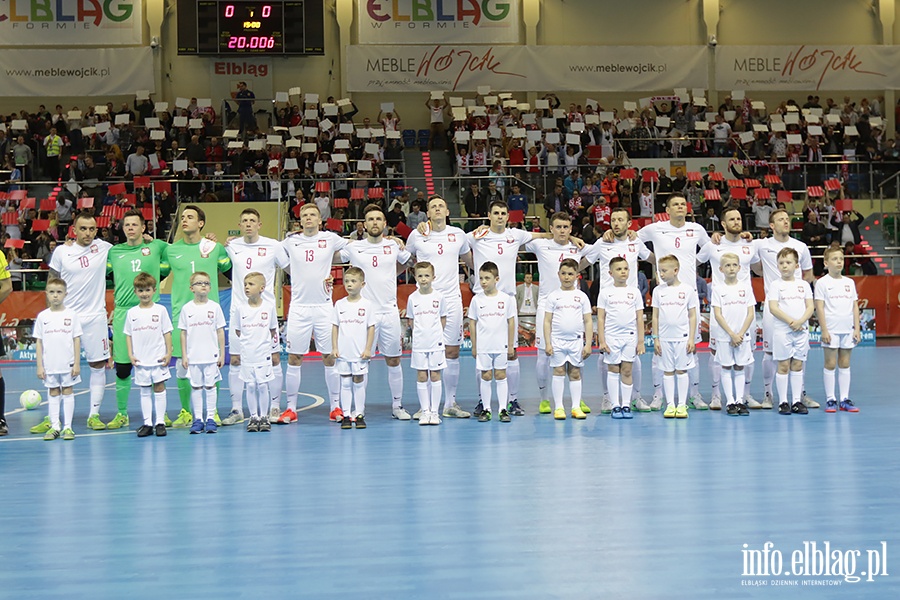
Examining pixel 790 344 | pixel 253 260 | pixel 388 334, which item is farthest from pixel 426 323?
pixel 790 344

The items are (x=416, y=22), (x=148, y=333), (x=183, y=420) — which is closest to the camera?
(x=148, y=333)

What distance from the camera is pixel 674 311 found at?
37.3ft

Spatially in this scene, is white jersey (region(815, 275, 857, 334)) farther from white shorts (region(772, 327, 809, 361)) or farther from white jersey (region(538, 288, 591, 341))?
white jersey (region(538, 288, 591, 341))

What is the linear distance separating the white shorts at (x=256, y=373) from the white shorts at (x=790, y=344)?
18.5 feet

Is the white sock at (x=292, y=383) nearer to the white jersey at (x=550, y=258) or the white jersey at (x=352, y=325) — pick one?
the white jersey at (x=352, y=325)

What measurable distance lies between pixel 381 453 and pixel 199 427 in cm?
238

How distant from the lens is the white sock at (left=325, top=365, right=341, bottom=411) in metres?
11.4

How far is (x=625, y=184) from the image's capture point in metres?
24.9

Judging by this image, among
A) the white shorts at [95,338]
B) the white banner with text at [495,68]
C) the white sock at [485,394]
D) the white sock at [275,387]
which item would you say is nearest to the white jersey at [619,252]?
the white sock at [485,394]

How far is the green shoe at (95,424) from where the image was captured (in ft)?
36.0

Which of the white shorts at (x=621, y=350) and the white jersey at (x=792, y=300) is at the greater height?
the white jersey at (x=792, y=300)

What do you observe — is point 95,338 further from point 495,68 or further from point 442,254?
point 495,68

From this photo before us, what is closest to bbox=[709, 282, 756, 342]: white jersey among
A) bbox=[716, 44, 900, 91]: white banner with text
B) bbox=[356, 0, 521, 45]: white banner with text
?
bbox=[356, 0, 521, 45]: white banner with text

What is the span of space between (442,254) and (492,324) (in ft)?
3.58
